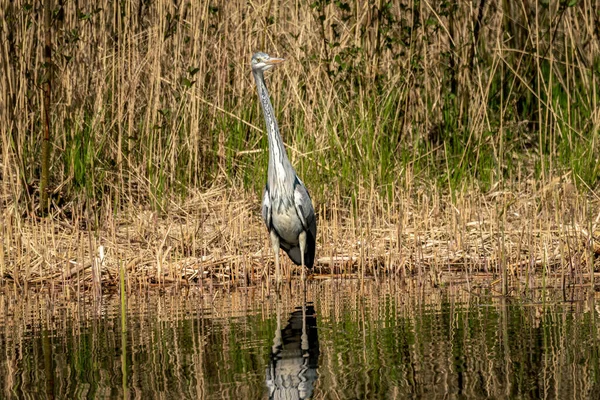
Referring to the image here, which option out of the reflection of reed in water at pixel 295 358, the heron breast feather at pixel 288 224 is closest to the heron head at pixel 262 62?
the heron breast feather at pixel 288 224

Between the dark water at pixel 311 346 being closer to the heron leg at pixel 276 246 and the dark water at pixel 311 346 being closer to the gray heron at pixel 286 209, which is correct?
the heron leg at pixel 276 246

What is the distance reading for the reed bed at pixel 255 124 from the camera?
7.28 metres

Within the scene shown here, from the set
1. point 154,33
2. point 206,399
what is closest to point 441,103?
point 154,33

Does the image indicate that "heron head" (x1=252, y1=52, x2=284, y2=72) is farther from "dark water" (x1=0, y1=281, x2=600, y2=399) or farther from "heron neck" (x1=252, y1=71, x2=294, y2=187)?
"dark water" (x1=0, y1=281, x2=600, y2=399)

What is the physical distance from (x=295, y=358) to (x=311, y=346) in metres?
0.22

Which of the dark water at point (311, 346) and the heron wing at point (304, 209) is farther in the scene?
the heron wing at point (304, 209)

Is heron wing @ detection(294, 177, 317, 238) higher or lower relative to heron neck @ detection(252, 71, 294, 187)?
lower

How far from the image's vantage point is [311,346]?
4113 millimetres


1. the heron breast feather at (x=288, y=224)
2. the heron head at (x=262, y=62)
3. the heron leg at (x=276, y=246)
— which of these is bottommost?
the heron leg at (x=276, y=246)

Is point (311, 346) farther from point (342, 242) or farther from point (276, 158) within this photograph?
point (342, 242)

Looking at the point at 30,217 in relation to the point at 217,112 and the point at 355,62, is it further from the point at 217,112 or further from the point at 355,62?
the point at 355,62

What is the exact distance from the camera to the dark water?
3.37 m

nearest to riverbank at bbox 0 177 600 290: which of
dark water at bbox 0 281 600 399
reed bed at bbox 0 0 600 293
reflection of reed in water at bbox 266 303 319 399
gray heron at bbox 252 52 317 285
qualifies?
reed bed at bbox 0 0 600 293

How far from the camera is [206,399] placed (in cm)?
324
